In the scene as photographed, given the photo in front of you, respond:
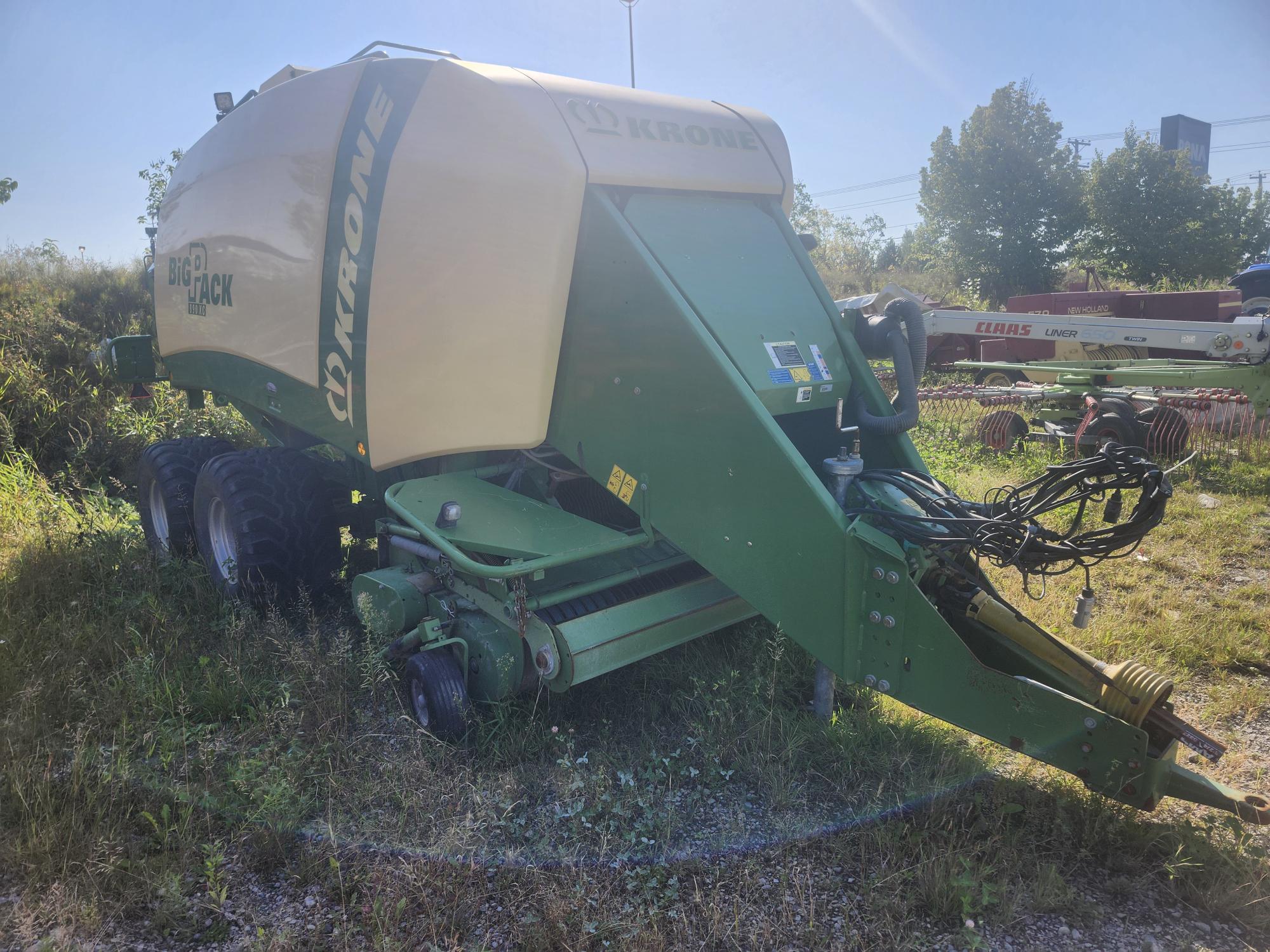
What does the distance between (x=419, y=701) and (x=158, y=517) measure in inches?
132

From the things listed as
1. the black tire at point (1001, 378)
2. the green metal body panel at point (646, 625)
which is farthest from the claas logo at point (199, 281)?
the black tire at point (1001, 378)

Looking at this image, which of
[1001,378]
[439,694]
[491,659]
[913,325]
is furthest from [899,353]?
[1001,378]

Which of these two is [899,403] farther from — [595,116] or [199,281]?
[199,281]

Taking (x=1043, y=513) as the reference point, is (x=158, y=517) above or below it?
below

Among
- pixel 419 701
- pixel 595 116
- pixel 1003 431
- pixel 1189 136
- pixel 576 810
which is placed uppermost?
pixel 1189 136

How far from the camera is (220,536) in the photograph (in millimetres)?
5039

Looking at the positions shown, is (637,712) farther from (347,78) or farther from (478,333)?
(347,78)

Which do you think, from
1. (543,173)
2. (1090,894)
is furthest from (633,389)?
(1090,894)

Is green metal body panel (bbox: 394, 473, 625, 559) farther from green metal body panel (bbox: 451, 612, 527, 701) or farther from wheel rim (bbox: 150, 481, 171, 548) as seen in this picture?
wheel rim (bbox: 150, 481, 171, 548)

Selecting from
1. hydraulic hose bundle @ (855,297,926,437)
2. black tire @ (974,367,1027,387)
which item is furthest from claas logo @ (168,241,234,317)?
black tire @ (974,367,1027,387)

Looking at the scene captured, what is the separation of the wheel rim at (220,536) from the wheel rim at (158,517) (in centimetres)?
79

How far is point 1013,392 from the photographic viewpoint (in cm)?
946

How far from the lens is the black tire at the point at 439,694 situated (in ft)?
11.3

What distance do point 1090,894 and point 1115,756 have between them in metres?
0.50
